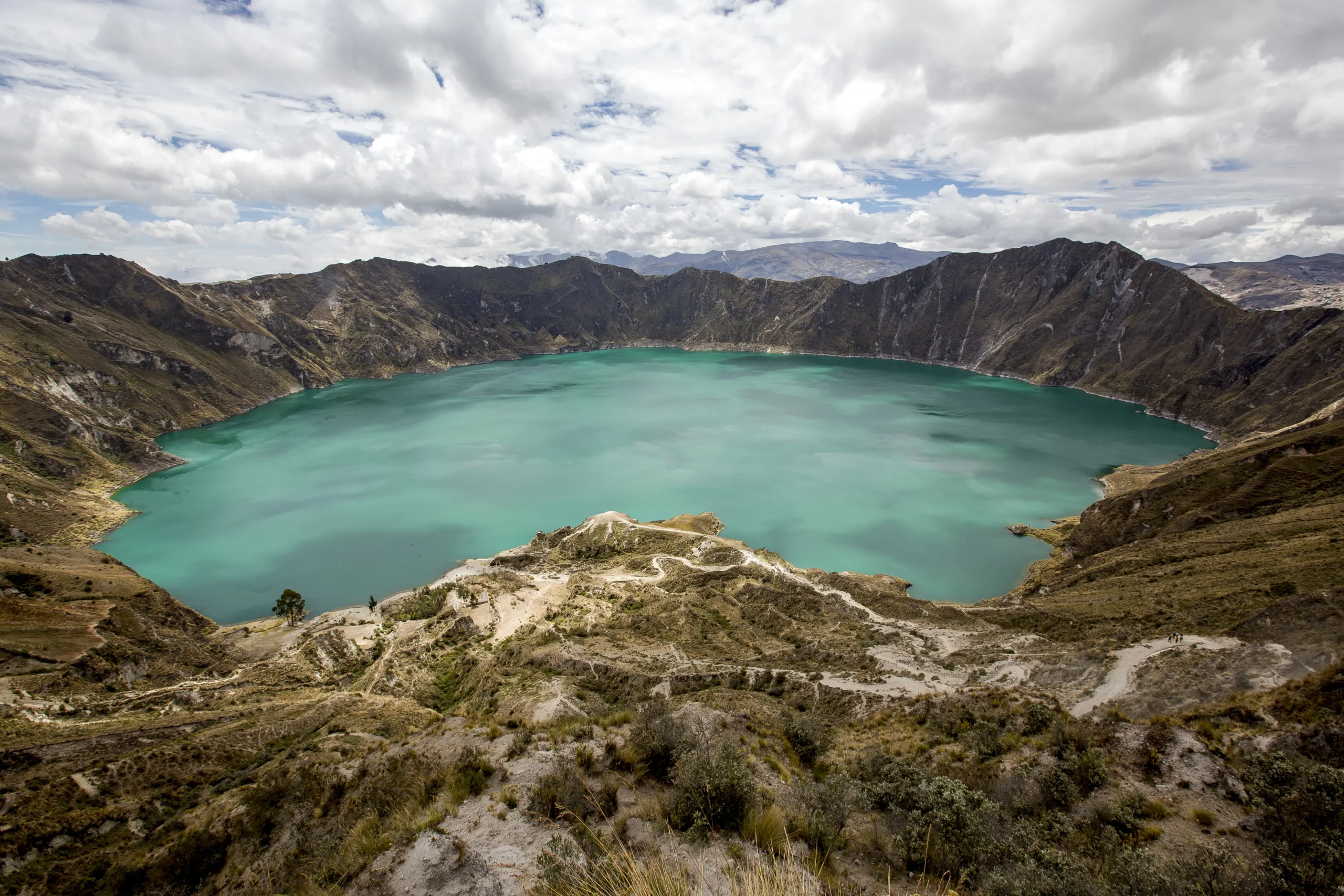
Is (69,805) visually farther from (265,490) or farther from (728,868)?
(265,490)

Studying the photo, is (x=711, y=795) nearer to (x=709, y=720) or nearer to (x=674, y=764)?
(x=674, y=764)

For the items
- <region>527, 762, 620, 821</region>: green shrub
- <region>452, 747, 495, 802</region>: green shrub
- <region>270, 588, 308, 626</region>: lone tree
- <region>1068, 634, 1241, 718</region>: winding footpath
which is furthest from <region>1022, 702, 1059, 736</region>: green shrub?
<region>270, 588, 308, 626</region>: lone tree

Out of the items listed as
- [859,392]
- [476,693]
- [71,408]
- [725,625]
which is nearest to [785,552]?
[725,625]

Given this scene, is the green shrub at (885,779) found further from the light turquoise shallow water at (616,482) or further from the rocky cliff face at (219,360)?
the rocky cliff face at (219,360)

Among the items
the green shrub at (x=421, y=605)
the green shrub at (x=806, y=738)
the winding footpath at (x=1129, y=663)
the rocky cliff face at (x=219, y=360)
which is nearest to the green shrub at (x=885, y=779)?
the green shrub at (x=806, y=738)

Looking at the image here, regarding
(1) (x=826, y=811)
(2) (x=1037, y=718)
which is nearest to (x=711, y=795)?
(1) (x=826, y=811)

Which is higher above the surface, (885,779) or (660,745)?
(660,745)

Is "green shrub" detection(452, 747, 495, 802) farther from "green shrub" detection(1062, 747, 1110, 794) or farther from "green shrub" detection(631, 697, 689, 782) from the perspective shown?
"green shrub" detection(1062, 747, 1110, 794)
